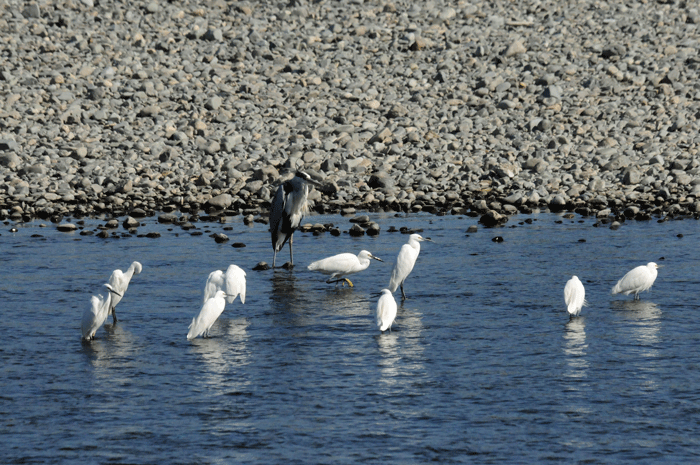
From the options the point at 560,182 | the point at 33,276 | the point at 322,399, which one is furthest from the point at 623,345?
the point at 560,182

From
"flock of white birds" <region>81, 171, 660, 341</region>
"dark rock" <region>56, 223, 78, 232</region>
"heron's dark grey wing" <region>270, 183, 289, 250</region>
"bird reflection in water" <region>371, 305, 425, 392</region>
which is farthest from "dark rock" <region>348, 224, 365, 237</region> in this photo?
"bird reflection in water" <region>371, 305, 425, 392</region>

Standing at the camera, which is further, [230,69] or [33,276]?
[230,69]

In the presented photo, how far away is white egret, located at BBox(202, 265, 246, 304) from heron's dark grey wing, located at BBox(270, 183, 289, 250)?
178 inches

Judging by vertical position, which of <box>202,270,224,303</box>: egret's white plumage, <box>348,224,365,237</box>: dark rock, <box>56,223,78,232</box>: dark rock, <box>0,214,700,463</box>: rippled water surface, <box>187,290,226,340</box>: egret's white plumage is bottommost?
<box>0,214,700,463</box>: rippled water surface

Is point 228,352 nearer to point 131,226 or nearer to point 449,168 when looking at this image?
point 131,226

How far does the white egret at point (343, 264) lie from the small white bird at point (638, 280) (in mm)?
4146

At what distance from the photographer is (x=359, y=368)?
1105 cm

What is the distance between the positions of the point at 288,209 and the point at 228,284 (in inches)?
200

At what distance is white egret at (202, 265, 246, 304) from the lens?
14.5 meters

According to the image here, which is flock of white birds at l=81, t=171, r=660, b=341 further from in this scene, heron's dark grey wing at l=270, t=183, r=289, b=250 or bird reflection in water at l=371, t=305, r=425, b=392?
bird reflection in water at l=371, t=305, r=425, b=392

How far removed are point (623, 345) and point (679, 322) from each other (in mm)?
1716

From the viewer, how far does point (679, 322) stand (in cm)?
1320

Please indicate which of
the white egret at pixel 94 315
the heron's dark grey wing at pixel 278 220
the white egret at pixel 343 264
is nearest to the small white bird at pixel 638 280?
the white egret at pixel 343 264

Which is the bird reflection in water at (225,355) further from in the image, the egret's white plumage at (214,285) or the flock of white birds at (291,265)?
the egret's white plumage at (214,285)
